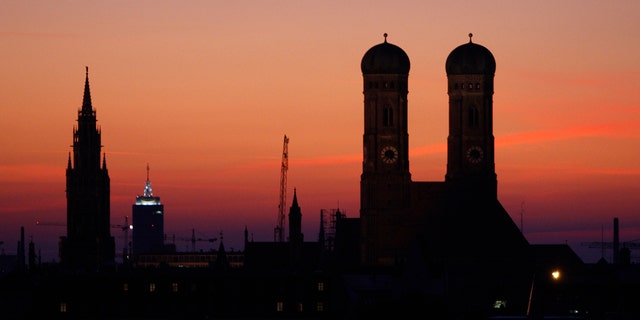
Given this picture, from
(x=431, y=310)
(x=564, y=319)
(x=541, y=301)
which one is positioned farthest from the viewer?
(x=431, y=310)

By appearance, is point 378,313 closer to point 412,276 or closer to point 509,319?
point 509,319

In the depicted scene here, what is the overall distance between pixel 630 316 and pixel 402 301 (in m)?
33.6

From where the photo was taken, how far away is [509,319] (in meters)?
150

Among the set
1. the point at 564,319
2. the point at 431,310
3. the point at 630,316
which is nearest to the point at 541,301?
the point at 564,319

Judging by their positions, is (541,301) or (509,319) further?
(509,319)

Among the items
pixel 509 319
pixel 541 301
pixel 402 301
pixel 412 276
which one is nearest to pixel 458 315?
pixel 412 276

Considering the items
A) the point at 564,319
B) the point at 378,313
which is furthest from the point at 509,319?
the point at 378,313

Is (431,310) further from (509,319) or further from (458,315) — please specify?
(458,315)

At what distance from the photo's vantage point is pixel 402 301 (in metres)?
167

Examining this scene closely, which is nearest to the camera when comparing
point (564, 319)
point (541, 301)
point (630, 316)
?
point (541, 301)

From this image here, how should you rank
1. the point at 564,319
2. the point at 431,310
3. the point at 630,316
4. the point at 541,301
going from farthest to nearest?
the point at 630,316 → the point at 431,310 → the point at 564,319 → the point at 541,301

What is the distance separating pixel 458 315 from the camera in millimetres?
198125

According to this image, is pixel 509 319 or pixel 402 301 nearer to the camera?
pixel 509 319

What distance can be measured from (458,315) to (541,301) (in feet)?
231
